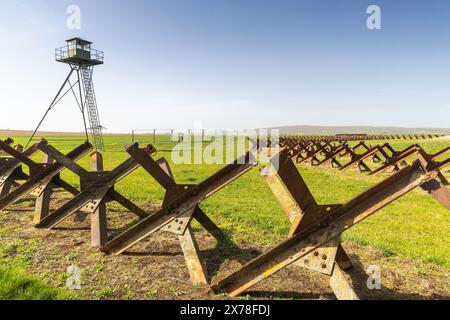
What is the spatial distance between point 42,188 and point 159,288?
4.42 m

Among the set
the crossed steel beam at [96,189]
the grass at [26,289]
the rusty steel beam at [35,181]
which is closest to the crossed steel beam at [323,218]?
the grass at [26,289]

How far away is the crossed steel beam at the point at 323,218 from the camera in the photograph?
10.0ft

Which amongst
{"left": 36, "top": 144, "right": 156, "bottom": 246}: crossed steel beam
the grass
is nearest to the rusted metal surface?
{"left": 36, "top": 144, "right": 156, "bottom": 246}: crossed steel beam

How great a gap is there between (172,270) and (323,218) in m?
2.48

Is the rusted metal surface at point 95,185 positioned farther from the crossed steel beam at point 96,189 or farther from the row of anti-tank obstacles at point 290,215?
the row of anti-tank obstacles at point 290,215

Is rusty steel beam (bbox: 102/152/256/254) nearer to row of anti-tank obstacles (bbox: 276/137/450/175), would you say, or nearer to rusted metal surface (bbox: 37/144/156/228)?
rusted metal surface (bbox: 37/144/156/228)

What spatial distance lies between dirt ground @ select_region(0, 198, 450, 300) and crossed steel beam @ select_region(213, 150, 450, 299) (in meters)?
0.68

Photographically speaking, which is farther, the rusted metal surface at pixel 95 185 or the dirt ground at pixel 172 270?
the rusted metal surface at pixel 95 185

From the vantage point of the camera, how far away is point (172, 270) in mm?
4699

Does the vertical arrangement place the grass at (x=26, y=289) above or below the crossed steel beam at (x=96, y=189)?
below

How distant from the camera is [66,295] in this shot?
3830 mm

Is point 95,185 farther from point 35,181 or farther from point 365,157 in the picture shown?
point 365,157

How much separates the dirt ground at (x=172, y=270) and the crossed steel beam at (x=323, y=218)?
679mm
